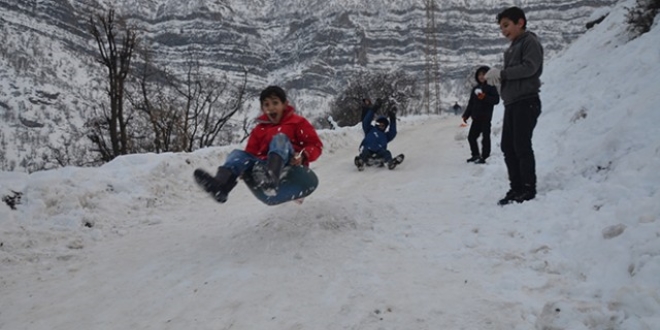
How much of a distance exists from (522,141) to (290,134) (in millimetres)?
2506

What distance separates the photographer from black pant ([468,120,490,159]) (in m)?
→ 7.64

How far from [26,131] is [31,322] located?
664 feet

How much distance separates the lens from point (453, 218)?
4223 millimetres

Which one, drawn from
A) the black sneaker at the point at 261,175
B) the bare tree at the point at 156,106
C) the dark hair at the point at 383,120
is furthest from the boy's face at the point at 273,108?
the bare tree at the point at 156,106

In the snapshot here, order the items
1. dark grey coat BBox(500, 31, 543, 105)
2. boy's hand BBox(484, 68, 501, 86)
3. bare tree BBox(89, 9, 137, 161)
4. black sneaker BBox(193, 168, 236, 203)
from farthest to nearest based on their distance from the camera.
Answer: bare tree BBox(89, 9, 137, 161) < boy's hand BBox(484, 68, 501, 86) < dark grey coat BBox(500, 31, 543, 105) < black sneaker BBox(193, 168, 236, 203)

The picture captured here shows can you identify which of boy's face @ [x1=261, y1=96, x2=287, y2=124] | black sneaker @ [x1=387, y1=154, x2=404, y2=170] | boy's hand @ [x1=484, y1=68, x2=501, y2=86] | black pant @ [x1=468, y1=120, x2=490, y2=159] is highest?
boy's hand @ [x1=484, y1=68, x2=501, y2=86]

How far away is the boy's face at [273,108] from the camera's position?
435 cm

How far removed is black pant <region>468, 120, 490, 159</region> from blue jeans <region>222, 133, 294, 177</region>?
4.82 metres

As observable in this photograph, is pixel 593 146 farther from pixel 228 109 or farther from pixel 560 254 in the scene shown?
pixel 228 109

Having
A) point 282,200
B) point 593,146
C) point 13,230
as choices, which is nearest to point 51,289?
point 13,230

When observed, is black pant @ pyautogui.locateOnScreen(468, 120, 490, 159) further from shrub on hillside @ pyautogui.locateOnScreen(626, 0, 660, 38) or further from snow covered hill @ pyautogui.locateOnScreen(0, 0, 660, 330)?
shrub on hillside @ pyautogui.locateOnScreen(626, 0, 660, 38)

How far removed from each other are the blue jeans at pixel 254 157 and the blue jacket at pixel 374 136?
500cm

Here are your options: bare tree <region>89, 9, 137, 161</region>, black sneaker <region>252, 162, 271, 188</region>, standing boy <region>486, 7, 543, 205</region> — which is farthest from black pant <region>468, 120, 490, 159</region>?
bare tree <region>89, 9, 137, 161</region>

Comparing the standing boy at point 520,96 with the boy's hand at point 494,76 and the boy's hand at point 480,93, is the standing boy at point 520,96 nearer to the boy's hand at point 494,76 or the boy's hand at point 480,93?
the boy's hand at point 494,76
